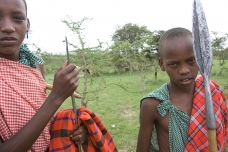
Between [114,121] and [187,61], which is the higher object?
[187,61]

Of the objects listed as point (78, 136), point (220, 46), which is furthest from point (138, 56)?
point (78, 136)

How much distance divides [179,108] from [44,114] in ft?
3.14

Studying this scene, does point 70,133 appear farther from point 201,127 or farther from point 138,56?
point 138,56

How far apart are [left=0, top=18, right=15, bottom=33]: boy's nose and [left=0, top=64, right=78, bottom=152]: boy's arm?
0.34 metres

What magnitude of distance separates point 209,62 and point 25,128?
37.3 inches

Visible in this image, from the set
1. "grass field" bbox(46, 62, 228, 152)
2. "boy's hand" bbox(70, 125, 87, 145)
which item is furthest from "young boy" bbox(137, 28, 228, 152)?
"grass field" bbox(46, 62, 228, 152)

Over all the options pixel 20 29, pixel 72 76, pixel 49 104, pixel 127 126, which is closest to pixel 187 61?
pixel 72 76

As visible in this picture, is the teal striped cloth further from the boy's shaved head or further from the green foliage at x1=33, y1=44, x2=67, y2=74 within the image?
the green foliage at x1=33, y1=44, x2=67, y2=74

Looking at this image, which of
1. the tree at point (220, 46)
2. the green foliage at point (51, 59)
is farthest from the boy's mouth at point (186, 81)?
the tree at point (220, 46)

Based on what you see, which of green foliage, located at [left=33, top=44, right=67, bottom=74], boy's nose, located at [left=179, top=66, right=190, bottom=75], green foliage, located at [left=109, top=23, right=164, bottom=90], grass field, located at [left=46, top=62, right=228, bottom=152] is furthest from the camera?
green foliage, located at [left=109, top=23, right=164, bottom=90]

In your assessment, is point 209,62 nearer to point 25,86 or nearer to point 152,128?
point 152,128

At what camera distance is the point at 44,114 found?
3.36ft

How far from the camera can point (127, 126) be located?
554 cm

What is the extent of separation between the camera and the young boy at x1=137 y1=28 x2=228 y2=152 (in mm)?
1458
